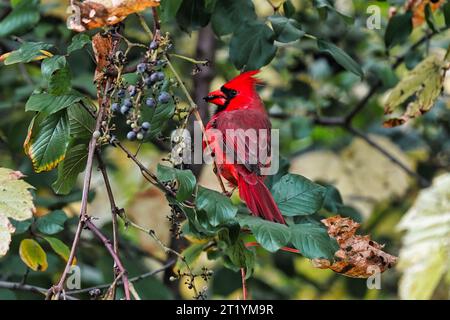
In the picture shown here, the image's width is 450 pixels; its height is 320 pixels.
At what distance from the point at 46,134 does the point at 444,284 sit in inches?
65.9

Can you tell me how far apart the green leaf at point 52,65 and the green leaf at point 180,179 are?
26cm

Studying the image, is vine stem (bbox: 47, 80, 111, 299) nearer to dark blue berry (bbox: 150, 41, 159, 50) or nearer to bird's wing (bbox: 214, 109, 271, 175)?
dark blue berry (bbox: 150, 41, 159, 50)

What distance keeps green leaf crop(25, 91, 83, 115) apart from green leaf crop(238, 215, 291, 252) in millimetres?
376

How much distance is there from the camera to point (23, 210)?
1.43 m

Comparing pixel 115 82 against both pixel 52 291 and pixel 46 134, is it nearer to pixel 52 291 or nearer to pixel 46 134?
pixel 46 134

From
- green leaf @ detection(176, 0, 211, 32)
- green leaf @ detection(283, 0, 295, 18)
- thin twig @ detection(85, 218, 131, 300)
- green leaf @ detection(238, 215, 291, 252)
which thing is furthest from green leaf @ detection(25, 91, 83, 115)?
green leaf @ detection(283, 0, 295, 18)

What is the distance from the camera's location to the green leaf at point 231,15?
1864 mm

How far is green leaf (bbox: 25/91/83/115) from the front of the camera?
1.42 m

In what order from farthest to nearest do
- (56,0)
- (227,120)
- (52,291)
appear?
(56,0), (227,120), (52,291)

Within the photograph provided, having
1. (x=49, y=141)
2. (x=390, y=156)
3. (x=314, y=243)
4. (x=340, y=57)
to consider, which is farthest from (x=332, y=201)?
(x=390, y=156)

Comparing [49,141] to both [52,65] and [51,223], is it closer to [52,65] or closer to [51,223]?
[52,65]
